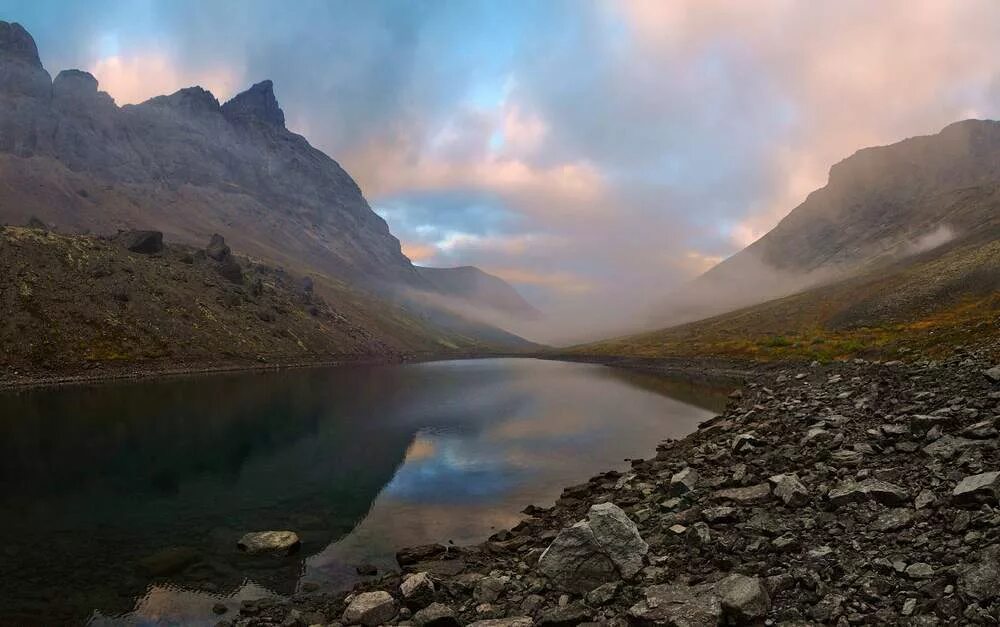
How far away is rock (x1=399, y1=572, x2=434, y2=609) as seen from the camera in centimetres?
1709

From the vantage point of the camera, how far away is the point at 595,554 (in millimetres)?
16406

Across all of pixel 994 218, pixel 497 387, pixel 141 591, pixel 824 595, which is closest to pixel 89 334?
pixel 497 387

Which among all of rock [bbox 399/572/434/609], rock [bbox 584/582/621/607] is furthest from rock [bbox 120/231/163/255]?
rock [bbox 584/582/621/607]

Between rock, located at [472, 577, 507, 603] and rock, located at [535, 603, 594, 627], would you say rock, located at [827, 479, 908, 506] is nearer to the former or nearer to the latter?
rock, located at [535, 603, 594, 627]

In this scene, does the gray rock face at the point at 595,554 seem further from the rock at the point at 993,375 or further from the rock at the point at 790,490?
the rock at the point at 993,375

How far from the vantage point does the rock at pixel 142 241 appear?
554 ft

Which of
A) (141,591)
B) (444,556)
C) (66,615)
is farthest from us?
(444,556)

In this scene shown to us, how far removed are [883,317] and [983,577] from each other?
134 metres

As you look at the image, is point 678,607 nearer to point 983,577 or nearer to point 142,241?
point 983,577

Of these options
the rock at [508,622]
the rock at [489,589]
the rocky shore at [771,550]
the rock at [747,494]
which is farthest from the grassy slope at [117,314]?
the rock at [747,494]

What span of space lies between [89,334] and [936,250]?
24971 cm

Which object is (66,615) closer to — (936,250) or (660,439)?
(660,439)

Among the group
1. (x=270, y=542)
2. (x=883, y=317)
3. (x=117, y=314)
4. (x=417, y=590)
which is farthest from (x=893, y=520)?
(x=117, y=314)

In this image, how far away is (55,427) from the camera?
52031mm
